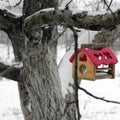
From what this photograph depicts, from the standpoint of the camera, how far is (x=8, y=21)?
3.82 metres

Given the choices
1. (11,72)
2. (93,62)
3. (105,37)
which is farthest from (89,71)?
(11,72)

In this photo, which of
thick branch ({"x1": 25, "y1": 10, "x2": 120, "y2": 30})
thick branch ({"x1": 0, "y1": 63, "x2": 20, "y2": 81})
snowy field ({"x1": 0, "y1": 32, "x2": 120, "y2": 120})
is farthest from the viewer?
snowy field ({"x1": 0, "y1": 32, "x2": 120, "y2": 120})

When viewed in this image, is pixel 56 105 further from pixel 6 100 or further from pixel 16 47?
pixel 6 100

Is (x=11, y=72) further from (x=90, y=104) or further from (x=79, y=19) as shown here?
(x=90, y=104)

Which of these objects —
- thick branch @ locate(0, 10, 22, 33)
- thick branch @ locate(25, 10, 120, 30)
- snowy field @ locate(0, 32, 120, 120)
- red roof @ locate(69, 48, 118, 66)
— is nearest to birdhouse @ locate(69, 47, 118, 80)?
red roof @ locate(69, 48, 118, 66)

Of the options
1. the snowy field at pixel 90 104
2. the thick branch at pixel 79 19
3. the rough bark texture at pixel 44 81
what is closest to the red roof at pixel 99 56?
the thick branch at pixel 79 19

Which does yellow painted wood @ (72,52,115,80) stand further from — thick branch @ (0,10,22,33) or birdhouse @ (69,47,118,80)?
thick branch @ (0,10,22,33)

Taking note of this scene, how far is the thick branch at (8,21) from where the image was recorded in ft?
12.1

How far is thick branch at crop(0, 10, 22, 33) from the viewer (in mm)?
3689

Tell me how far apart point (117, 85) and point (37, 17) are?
11444mm

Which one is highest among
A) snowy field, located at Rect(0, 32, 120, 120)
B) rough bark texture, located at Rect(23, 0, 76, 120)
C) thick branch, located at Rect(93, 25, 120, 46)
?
thick branch, located at Rect(93, 25, 120, 46)

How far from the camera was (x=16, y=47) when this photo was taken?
4258mm

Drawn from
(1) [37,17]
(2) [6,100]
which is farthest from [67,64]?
(2) [6,100]

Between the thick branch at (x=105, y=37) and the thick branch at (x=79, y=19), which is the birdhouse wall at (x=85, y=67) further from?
the thick branch at (x=105, y=37)
